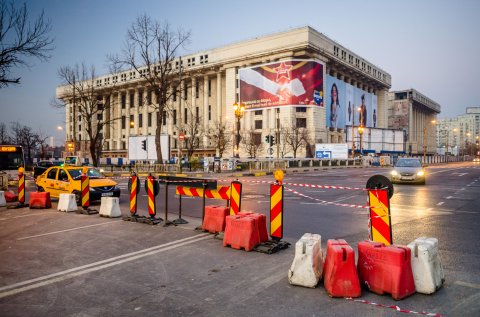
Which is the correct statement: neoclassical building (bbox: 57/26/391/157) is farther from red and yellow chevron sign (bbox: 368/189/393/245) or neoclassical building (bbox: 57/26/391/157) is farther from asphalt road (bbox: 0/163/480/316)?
red and yellow chevron sign (bbox: 368/189/393/245)

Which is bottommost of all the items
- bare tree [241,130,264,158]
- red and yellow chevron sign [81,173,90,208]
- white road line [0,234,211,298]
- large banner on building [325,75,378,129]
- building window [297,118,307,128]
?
white road line [0,234,211,298]

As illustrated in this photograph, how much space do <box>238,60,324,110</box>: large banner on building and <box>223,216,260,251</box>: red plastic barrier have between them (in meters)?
67.9

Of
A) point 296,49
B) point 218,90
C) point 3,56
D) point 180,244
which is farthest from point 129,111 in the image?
point 180,244

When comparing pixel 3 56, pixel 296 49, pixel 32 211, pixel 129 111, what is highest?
pixel 296 49

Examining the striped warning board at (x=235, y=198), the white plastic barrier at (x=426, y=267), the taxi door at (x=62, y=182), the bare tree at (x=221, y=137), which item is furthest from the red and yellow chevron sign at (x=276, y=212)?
the bare tree at (x=221, y=137)

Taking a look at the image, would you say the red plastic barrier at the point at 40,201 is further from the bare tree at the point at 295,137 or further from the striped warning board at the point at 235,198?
the bare tree at the point at 295,137

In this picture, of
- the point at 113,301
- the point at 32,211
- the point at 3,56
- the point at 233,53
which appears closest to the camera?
the point at 113,301

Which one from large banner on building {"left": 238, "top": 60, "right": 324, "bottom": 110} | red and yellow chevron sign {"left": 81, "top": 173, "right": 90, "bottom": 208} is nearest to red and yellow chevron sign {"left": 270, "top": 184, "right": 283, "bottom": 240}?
red and yellow chevron sign {"left": 81, "top": 173, "right": 90, "bottom": 208}

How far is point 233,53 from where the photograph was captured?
87500 mm

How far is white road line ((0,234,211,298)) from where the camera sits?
5258mm

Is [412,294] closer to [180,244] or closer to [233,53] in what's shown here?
[180,244]

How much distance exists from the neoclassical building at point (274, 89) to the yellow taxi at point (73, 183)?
4757cm

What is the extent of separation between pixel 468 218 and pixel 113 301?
32.7 ft

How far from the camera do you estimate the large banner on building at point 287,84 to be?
241 feet
